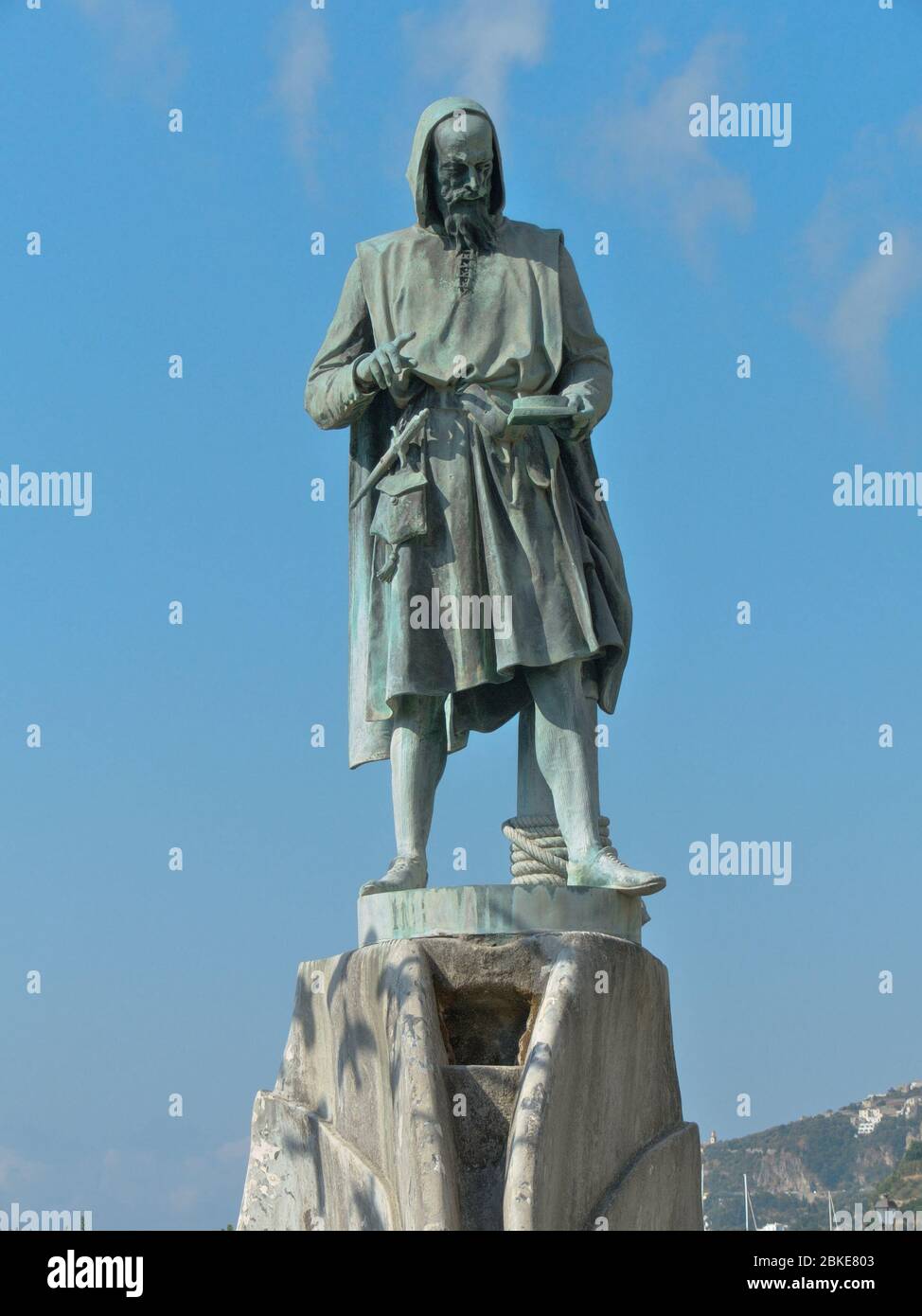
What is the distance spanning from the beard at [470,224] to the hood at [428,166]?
8cm

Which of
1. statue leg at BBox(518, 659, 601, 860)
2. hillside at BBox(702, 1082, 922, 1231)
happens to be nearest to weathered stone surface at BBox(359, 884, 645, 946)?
statue leg at BBox(518, 659, 601, 860)

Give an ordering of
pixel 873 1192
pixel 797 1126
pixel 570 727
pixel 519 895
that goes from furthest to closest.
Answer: pixel 797 1126 < pixel 873 1192 < pixel 570 727 < pixel 519 895

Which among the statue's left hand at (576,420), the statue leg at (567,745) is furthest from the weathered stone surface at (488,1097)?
the statue's left hand at (576,420)

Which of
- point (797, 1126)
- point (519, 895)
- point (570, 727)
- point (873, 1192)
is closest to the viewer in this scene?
point (519, 895)

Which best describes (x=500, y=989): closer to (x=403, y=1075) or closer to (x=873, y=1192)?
(x=403, y=1075)

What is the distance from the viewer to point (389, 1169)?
27.2 ft

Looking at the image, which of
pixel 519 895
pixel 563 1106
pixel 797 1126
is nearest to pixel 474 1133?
pixel 563 1106

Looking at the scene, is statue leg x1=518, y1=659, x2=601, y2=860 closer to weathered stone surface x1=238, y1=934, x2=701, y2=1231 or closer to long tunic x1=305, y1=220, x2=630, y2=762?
long tunic x1=305, y1=220, x2=630, y2=762

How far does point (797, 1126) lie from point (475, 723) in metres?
26.0

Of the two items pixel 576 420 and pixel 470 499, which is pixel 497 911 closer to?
pixel 470 499

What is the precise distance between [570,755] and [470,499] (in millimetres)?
1336

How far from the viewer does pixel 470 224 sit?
9.76m

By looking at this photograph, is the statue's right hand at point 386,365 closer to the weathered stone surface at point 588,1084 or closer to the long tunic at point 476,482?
the long tunic at point 476,482

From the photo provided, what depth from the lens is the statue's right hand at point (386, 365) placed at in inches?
366
